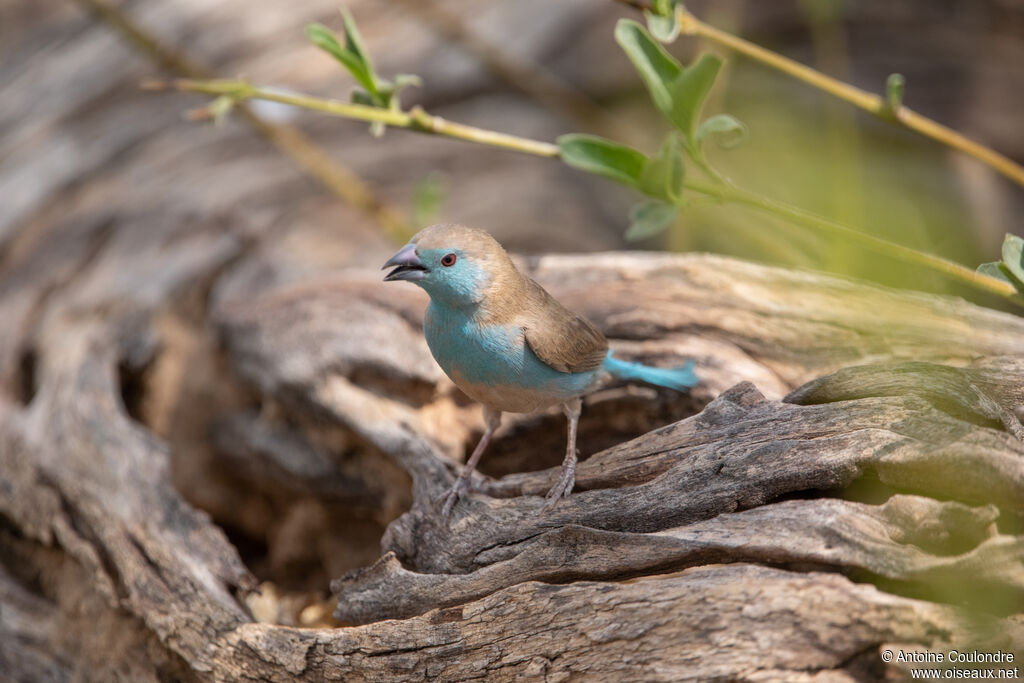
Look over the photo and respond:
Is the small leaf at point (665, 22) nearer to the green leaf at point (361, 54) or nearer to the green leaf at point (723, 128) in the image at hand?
the green leaf at point (723, 128)

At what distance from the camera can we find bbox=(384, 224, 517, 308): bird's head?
2986mm

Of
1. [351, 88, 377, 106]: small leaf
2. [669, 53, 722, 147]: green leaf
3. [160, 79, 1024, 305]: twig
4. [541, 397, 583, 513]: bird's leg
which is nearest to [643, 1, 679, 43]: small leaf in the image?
[669, 53, 722, 147]: green leaf

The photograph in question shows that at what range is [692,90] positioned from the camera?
2725 mm

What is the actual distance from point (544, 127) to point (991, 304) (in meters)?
2.91

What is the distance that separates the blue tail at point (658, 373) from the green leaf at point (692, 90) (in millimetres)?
938

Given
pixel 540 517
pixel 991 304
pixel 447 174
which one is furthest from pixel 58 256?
pixel 991 304

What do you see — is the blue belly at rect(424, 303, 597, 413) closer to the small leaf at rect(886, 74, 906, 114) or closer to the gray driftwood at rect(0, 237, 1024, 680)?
the gray driftwood at rect(0, 237, 1024, 680)

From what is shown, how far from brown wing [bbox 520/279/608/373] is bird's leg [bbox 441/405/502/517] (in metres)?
0.45

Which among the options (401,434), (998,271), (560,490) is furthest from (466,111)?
(998,271)

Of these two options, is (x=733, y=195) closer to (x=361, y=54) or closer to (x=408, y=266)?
(x=408, y=266)

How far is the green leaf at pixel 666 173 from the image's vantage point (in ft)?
9.36

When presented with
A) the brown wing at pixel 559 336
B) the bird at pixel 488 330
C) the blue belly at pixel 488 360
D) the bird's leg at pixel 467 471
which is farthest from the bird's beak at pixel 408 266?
the bird's leg at pixel 467 471

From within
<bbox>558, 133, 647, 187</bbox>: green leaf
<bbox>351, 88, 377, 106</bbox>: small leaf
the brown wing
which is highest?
<bbox>351, 88, 377, 106</bbox>: small leaf

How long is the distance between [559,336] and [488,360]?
0.28m
